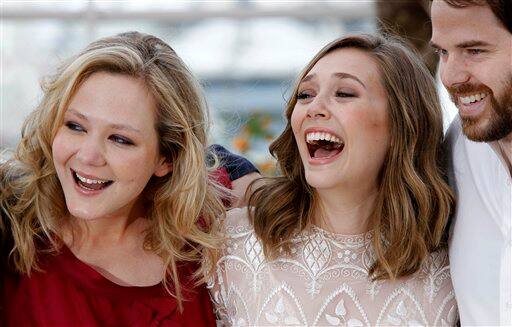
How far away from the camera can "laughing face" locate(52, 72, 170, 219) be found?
2.35 m

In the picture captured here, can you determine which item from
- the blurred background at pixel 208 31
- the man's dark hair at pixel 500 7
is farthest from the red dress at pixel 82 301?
the blurred background at pixel 208 31

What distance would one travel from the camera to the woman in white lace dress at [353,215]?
2395 mm

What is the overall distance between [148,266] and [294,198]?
458 mm

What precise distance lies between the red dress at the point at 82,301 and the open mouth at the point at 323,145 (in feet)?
1.62

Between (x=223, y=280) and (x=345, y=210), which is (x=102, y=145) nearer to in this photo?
(x=223, y=280)

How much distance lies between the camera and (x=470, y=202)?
2.34m

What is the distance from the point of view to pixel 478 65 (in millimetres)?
2182

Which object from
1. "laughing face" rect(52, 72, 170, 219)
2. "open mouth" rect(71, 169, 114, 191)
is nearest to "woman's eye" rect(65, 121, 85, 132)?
"laughing face" rect(52, 72, 170, 219)

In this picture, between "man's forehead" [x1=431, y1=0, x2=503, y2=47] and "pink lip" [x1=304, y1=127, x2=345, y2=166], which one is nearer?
"man's forehead" [x1=431, y1=0, x2=503, y2=47]

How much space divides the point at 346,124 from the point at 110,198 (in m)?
0.66

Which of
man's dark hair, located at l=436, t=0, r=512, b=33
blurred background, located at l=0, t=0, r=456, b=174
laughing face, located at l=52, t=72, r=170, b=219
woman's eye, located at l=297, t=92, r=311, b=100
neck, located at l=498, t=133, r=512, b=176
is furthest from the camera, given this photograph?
blurred background, located at l=0, t=0, r=456, b=174

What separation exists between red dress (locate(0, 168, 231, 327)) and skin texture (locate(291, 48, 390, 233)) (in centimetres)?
46

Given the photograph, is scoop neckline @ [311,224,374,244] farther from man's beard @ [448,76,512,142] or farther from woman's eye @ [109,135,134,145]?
woman's eye @ [109,135,134,145]

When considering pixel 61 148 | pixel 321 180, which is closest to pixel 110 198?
pixel 61 148
